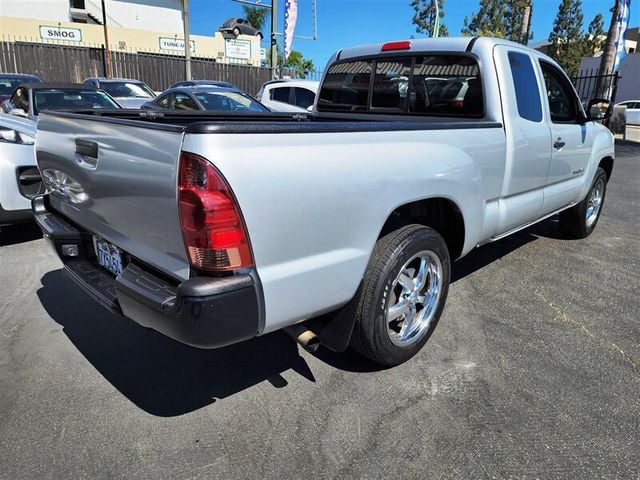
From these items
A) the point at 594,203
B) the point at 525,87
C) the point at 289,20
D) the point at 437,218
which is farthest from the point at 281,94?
the point at 289,20

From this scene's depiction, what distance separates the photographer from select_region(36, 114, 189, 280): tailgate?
2.02 meters

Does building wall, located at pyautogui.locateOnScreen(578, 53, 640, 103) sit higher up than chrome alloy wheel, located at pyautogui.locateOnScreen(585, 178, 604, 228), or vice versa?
building wall, located at pyautogui.locateOnScreen(578, 53, 640, 103)

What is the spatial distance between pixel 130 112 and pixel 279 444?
2744 mm

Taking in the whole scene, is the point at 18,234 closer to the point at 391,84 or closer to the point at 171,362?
the point at 171,362

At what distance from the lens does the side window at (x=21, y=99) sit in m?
8.12

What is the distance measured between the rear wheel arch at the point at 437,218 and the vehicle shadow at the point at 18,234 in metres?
4.01

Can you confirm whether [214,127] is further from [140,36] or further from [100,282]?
[140,36]

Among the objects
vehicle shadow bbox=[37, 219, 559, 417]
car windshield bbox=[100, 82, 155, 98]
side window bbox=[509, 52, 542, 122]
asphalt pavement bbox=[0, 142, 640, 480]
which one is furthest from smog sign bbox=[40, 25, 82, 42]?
side window bbox=[509, 52, 542, 122]

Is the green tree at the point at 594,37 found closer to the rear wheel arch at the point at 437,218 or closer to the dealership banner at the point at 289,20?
the dealership banner at the point at 289,20

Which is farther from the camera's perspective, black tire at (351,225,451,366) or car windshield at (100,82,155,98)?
car windshield at (100,82,155,98)

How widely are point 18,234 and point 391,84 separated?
13.7ft

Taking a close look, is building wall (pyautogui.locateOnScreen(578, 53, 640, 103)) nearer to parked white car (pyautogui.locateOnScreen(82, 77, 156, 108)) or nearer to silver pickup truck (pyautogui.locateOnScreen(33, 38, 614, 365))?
parked white car (pyautogui.locateOnScreen(82, 77, 156, 108))

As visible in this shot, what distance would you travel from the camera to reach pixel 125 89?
14094mm

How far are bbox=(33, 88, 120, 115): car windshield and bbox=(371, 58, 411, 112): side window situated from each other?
217 inches
